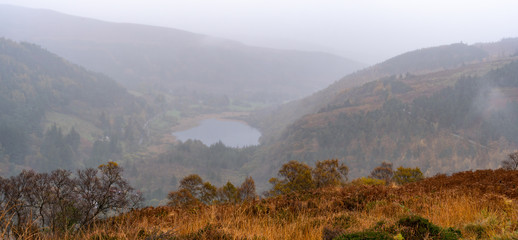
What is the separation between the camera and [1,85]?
180 metres

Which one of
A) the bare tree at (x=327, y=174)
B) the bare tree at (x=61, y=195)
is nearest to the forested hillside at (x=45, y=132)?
the bare tree at (x=327, y=174)

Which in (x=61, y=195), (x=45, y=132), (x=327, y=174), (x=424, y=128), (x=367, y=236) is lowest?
(x=424, y=128)

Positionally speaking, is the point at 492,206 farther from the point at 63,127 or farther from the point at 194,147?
the point at 63,127

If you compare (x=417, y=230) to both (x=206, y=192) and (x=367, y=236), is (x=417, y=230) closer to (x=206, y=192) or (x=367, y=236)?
(x=367, y=236)

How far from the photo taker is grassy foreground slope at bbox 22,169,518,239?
4.59m

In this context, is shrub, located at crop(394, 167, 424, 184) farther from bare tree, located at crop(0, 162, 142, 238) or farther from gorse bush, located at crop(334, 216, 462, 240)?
gorse bush, located at crop(334, 216, 462, 240)

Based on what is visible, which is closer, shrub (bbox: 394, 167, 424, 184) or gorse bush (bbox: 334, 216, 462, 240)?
gorse bush (bbox: 334, 216, 462, 240)

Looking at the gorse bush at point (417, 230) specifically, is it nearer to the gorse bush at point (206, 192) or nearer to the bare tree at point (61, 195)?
the bare tree at point (61, 195)

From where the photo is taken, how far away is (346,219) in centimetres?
591

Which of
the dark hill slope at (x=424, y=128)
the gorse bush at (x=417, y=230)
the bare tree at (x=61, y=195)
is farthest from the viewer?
the dark hill slope at (x=424, y=128)

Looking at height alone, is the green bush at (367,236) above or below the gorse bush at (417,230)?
above

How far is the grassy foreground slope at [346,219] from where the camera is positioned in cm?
459

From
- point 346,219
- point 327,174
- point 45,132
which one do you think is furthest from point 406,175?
point 45,132

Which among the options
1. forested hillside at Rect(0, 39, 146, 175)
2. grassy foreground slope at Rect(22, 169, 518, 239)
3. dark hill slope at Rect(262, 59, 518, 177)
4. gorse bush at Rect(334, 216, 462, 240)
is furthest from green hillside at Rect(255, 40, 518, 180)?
gorse bush at Rect(334, 216, 462, 240)
